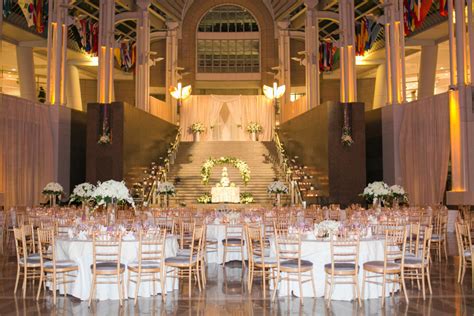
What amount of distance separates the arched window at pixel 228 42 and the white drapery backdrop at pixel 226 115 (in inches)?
124

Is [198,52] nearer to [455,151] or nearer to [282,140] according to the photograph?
[282,140]

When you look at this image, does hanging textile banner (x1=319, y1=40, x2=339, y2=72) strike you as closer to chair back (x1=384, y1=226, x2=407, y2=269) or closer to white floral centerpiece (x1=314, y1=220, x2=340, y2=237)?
chair back (x1=384, y1=226, x2=407, y2=269)

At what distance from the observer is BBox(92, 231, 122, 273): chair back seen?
24.1 feet

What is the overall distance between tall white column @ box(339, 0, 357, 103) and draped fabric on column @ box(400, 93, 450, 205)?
4086 millimetres

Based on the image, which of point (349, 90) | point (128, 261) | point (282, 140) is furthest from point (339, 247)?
point (282, 140)

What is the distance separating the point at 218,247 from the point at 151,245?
3.51 m

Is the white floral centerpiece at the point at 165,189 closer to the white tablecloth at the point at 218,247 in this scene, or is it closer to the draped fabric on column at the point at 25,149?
the draped fabric on column at the point at 25,149

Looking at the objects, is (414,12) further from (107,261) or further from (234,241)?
(107,261)

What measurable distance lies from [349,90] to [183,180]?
8007 millimetres

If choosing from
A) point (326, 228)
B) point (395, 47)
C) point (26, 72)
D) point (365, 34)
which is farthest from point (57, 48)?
point (326, 228)

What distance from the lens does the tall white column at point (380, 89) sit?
33.1m

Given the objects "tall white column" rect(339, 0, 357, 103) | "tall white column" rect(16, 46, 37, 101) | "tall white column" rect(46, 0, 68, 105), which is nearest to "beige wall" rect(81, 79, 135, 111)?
"tall white column" rect(16, 46, 37, 101)

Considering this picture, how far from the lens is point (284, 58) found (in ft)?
117

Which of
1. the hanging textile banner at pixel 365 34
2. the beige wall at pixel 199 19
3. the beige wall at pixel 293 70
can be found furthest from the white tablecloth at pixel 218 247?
the beige wall at pixel 293 70
